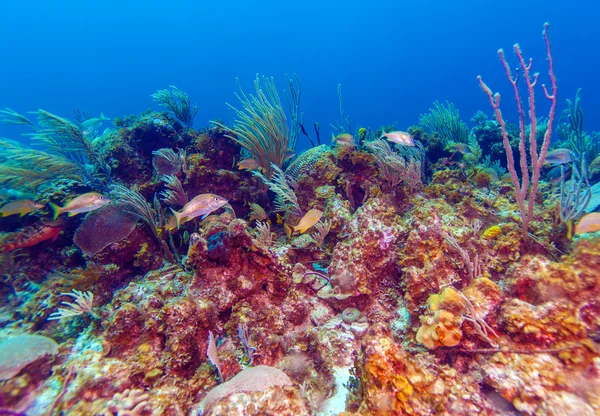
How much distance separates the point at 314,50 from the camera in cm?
12912

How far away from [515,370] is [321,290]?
208 cm

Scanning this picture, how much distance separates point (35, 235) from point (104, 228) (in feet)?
4.80

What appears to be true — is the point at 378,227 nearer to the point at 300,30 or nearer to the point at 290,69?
the point at 290,69

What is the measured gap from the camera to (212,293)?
3119mm

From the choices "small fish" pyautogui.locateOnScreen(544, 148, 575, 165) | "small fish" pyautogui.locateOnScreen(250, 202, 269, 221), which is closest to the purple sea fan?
"small fish" pyautogui.locateOnScreen(250, 202, 269, 221)

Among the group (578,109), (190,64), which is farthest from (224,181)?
(190,64)

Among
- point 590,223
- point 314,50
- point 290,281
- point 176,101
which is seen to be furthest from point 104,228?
point 314,50

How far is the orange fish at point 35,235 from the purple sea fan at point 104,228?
3.00ft

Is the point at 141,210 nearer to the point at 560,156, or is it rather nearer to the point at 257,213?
the point at 257,213

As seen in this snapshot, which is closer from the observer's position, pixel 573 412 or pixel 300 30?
pixel 573 412

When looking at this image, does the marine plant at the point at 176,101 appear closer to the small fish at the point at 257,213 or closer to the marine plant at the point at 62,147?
the marine plant at the point at 62,147

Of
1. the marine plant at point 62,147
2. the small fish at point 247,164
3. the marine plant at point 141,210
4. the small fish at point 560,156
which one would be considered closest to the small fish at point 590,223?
the small fish at point 560,156

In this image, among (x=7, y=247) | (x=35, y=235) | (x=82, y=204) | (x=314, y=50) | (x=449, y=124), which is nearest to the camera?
(x=82, y=204)

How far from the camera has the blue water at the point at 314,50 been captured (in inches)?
3408
